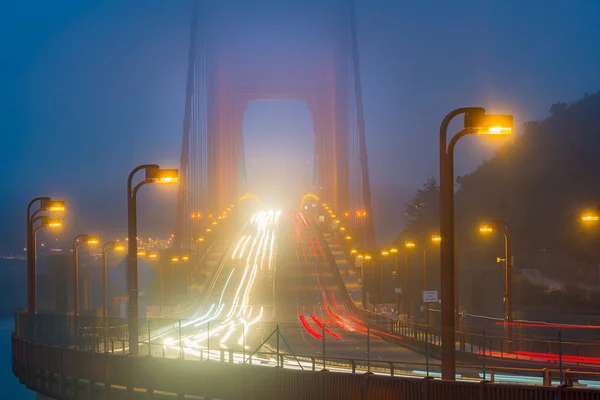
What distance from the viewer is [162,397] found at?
21.1m

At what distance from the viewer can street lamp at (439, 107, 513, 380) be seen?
1405 centimetres

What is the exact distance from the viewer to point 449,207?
1454 cm

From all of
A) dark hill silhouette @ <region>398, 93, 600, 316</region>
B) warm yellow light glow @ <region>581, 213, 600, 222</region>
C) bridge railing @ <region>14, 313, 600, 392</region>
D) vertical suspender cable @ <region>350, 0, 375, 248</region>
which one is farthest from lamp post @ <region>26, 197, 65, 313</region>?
vertical suspender cable @ <region>350, 0, 375, 248</region>

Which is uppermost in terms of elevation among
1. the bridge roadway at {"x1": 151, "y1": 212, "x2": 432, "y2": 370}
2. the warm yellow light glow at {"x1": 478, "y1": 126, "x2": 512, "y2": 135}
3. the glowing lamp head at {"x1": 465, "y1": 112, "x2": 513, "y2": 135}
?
the glowing lamp head at {"x1": 465, "y1": 112, "x2": 513, "y2": 135}

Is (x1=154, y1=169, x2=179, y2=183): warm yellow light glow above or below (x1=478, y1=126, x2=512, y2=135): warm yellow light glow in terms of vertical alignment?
below

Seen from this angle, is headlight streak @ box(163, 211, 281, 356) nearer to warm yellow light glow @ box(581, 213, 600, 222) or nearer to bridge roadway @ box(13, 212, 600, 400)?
bridge roadway @ box(13, 212, 600, 400)

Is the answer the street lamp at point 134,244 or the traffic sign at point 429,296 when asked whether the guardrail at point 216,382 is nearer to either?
the street lamp at point 134,244

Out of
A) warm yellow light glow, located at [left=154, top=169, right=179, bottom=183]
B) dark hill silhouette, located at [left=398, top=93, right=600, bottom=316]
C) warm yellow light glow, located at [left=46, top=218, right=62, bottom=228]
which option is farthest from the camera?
dark hill silhouette, located at [left=398, top=93, right=600, bottom=316]

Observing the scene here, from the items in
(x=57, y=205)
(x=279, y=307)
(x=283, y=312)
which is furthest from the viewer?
(x=279, y=307)

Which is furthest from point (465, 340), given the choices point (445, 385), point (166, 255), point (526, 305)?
point (166, 255)

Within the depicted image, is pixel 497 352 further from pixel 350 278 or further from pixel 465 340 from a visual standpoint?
pixel 350 278

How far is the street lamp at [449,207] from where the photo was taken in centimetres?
1405

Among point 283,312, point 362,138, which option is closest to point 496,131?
point 283,312

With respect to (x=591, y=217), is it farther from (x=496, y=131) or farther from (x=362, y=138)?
(x=362, y=138)
